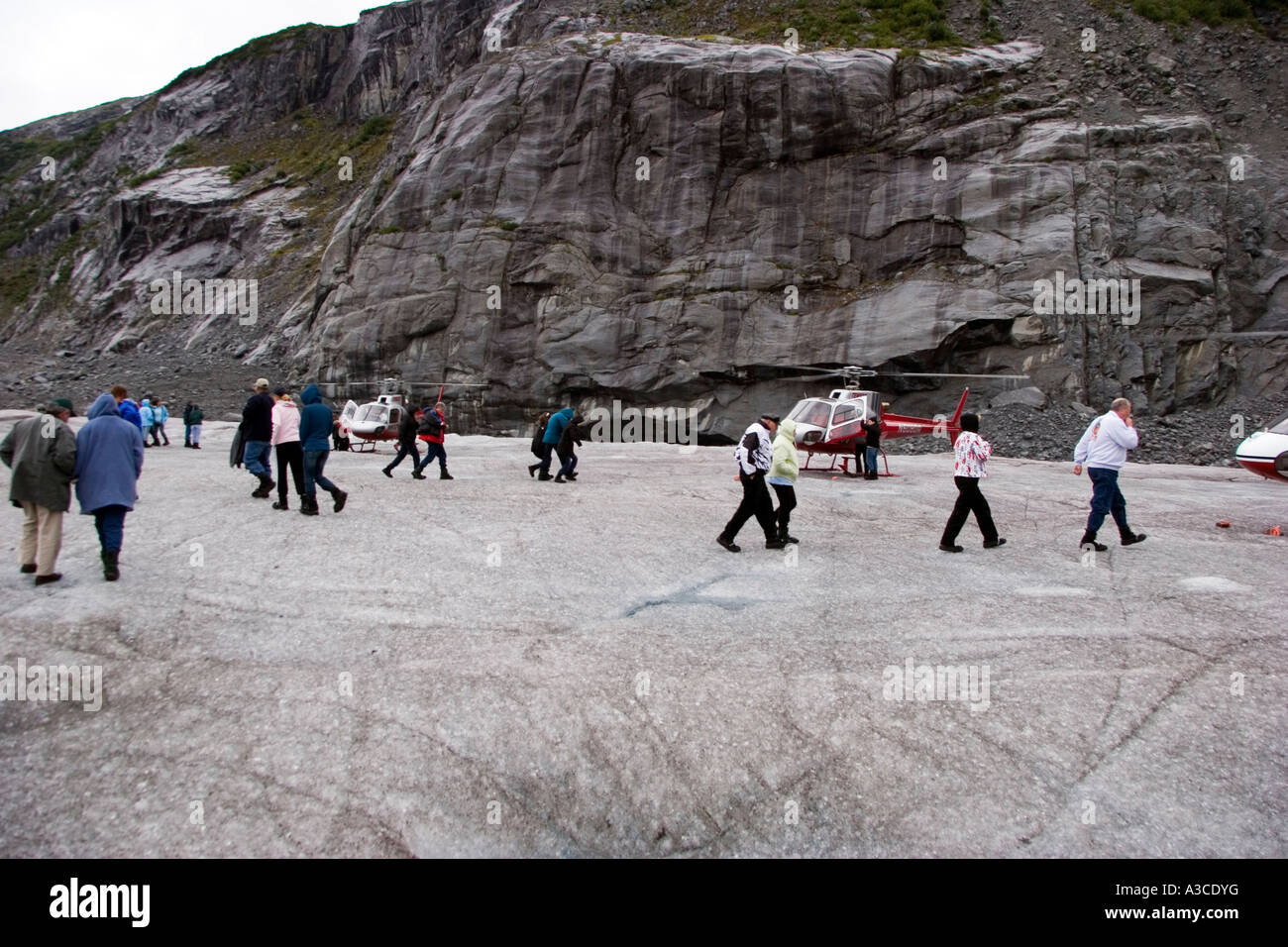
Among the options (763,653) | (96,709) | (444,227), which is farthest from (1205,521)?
(444,227)

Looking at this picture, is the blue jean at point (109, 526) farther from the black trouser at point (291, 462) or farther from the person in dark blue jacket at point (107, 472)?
the black trouser at point (291, 462)

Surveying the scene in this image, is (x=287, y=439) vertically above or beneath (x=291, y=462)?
above

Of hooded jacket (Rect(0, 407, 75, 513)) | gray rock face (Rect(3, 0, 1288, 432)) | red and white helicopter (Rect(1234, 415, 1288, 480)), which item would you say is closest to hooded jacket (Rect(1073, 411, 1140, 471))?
red and white helicopter (Rect(1234, 415, 1288, 480))

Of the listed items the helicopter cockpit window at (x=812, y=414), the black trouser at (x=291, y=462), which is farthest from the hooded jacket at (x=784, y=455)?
the helicopter cockpit window at (x=812, y=414)

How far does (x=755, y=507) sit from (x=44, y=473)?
6810mm

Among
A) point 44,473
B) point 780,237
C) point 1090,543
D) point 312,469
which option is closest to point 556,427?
point 312,469

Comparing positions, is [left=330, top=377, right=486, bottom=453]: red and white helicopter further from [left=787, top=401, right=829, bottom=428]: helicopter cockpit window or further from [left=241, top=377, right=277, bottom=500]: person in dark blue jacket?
[left=241, top=377, right=277, bottom=500]: person in dark blue jacket

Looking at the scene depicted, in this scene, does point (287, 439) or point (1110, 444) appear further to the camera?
point (287, 439)

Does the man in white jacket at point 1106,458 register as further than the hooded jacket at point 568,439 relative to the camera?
No

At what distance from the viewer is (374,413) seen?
2478 centimetres

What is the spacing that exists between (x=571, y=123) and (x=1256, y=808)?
130 feet

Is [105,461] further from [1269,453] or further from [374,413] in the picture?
[374,413]

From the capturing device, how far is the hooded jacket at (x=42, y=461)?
6340 millimetres

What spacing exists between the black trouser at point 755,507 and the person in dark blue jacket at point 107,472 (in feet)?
19.4
